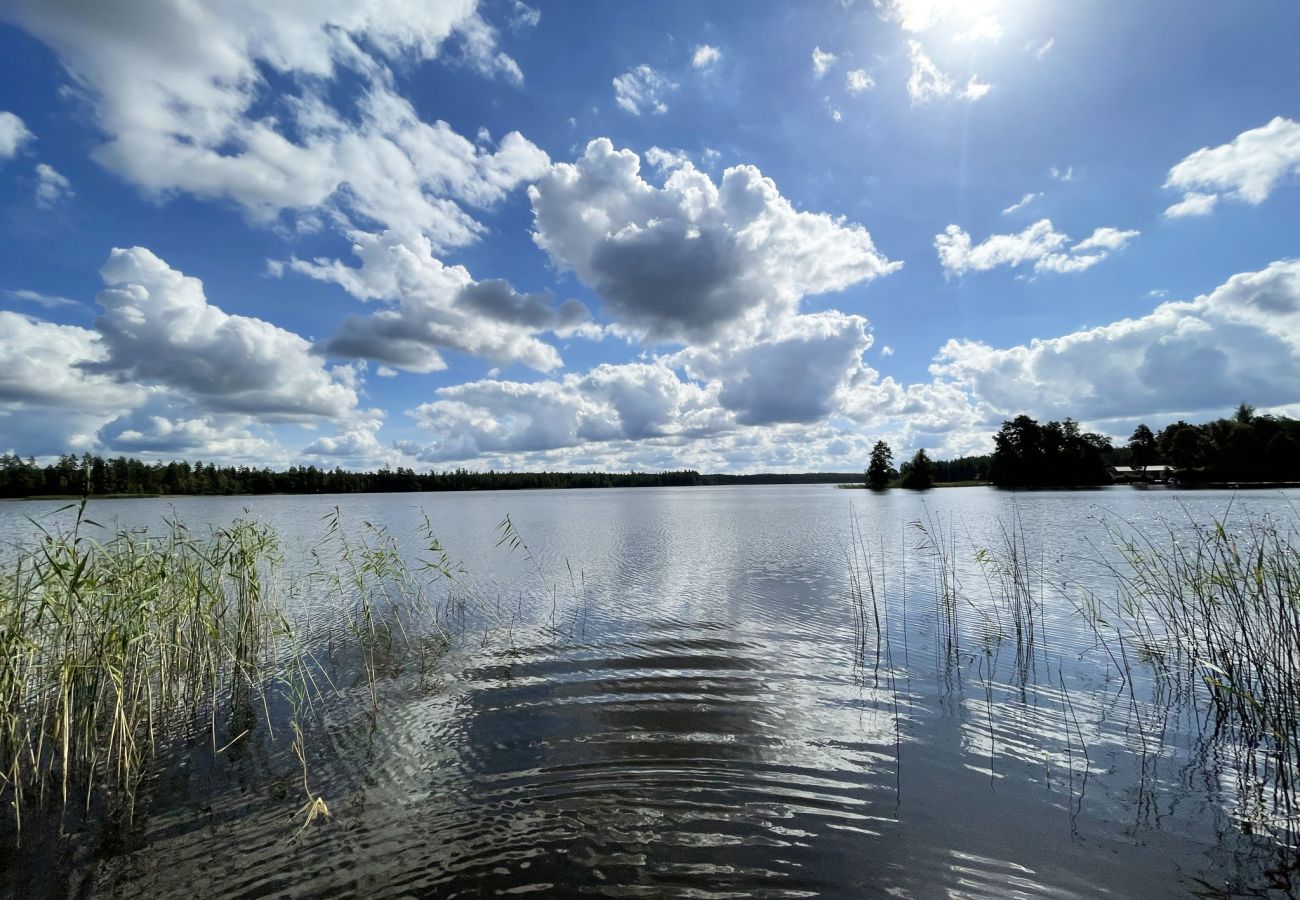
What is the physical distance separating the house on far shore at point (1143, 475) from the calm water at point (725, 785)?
4648 inches

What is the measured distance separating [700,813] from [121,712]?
693 cm

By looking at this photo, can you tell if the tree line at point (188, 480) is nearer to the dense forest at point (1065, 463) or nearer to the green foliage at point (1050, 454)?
the dense forest at point (1065, 463)

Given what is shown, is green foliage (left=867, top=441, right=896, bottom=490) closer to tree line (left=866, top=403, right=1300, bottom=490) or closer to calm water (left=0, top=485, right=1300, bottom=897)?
tree line (left=866, top=403, right=1300, bottom=490)

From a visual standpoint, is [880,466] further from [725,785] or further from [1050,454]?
[725,785]

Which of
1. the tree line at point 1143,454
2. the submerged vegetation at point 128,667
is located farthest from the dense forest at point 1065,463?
the submerged vegetation at point 128,667

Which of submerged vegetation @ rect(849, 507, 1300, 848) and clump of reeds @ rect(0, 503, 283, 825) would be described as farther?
submerged vegetation @ rect(849, 507, 1300, 848)

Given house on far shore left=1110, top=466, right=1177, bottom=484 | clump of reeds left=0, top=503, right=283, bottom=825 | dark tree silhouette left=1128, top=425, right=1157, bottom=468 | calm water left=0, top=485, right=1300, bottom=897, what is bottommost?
calm water left=0, top=485, right=1300, bottom=897

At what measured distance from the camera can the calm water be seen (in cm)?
537

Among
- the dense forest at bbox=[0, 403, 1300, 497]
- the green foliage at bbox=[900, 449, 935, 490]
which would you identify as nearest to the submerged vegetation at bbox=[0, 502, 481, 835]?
the dense forest at bbox=[0, 403, 1300, 497]

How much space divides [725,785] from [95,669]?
8723 mm

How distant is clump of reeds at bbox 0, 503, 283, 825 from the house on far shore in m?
129

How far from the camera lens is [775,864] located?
5488 millimetres

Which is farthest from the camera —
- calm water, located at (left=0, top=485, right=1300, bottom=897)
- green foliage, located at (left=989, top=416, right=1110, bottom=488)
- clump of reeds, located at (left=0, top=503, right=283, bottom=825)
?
green foliage, located at (left=989, top=416, right=1110, bottom=488)

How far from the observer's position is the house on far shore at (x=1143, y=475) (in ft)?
326
